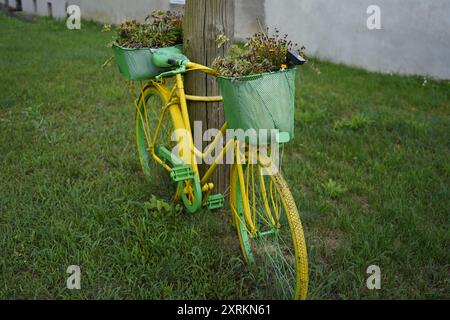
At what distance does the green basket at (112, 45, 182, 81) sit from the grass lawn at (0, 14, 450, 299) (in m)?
0.85

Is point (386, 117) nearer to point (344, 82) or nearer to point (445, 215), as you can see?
point (344, 82)

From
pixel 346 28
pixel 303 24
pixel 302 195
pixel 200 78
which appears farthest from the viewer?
pixel 303 24

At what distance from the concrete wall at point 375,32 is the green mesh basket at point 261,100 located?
15.3 feet

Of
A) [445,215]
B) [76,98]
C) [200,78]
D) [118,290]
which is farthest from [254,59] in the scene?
[76,98]

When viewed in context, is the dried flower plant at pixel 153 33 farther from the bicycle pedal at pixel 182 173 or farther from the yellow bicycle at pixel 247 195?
the bicycle pedal at pixel 182 173

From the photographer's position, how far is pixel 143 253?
9.78 ft

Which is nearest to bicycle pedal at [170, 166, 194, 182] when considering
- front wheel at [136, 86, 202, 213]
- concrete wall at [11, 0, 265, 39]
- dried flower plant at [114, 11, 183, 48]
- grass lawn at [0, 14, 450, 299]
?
front wheel at [136, 86, 202, 213]

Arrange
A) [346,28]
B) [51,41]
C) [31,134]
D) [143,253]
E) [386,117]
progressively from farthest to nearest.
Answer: [51,41]
[346,28]
[386,117]
[31,134]
[143,253]

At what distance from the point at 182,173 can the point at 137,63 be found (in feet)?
2.57

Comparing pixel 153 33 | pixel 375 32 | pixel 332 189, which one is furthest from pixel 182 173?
pixel 375 32

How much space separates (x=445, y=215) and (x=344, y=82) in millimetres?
3385

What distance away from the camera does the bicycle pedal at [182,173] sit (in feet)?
9.64

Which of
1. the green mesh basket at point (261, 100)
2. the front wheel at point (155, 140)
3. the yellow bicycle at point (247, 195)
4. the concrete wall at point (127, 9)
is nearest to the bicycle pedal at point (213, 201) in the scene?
the yellow bicycle at point (247, 195)

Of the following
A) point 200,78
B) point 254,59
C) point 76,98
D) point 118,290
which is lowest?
point 118,290
